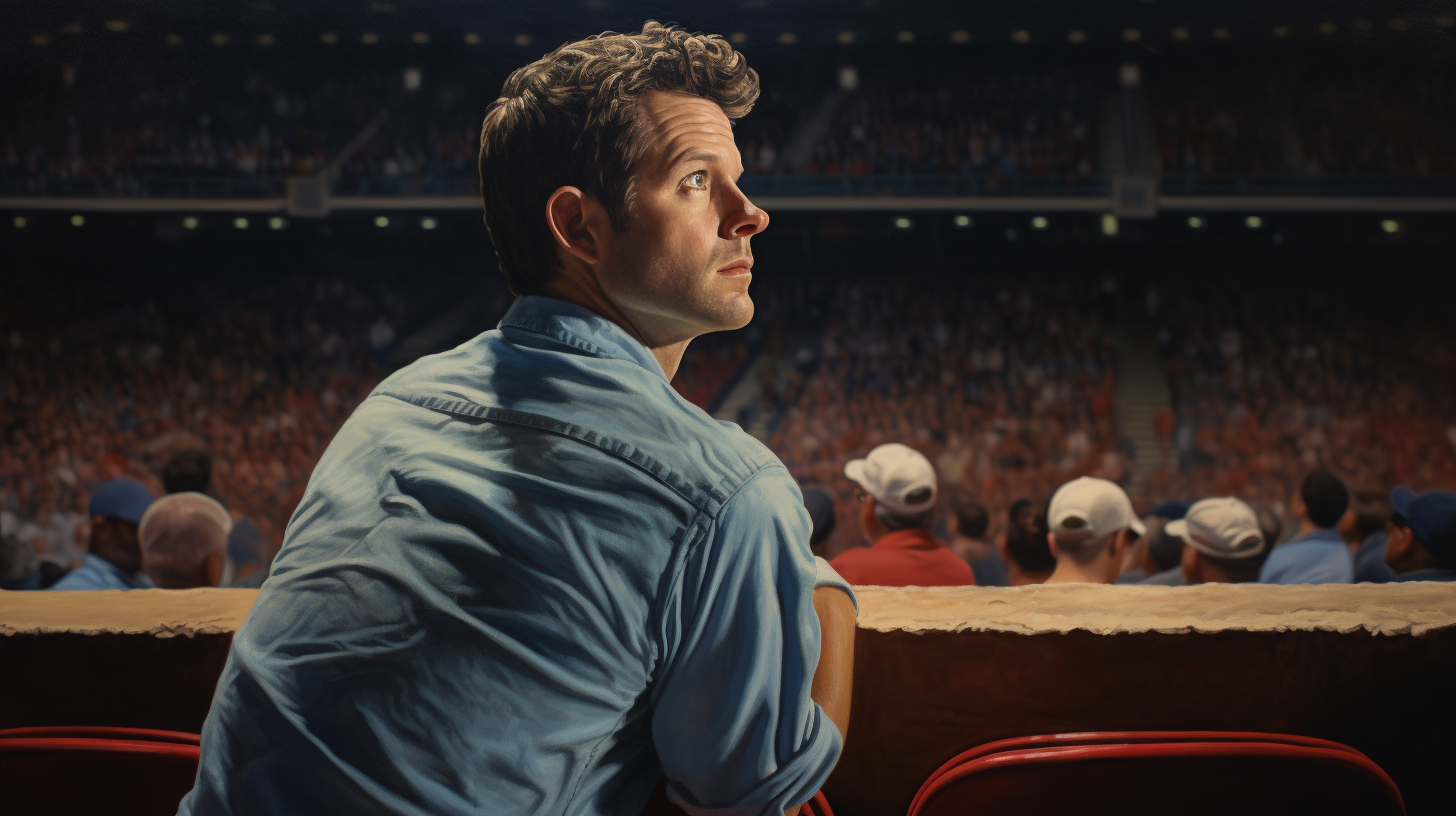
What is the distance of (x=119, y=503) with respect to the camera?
2672 millimetres

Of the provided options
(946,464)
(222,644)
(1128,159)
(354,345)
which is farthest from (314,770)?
(1128,159)

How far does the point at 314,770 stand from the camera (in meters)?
0.61

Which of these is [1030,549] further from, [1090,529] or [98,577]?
[98,577]

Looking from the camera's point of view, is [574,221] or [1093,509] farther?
[1093,509]

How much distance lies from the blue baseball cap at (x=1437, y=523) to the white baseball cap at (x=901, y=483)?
117 centimetres

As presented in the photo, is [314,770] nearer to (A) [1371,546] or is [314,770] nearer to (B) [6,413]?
(A) [1371,546]

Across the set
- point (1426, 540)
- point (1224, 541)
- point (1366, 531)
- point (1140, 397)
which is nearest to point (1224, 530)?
point (1224, 541)

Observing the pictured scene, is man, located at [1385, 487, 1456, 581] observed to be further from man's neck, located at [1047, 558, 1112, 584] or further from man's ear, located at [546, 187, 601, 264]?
man's ear, located at [546, 187, 601, 264]

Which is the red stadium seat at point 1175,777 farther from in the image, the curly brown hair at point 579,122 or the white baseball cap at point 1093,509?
the white baseball cap at point 1093,509

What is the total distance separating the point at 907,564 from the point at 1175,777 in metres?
1.60

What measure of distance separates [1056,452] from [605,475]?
8.47 m

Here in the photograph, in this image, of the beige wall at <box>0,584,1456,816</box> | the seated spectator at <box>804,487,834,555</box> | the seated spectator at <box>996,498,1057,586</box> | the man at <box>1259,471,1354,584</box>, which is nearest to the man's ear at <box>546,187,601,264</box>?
the beige wall at <box>0,584,1456,816</box>

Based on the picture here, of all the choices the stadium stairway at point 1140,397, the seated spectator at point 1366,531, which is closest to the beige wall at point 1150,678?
the seated spectator at point 1366,531

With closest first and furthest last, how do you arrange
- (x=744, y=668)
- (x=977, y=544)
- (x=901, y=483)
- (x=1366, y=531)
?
(x=744, y=668)
(x=901, y=483)
(x=1366, y=531)
(x=977, y=544)
